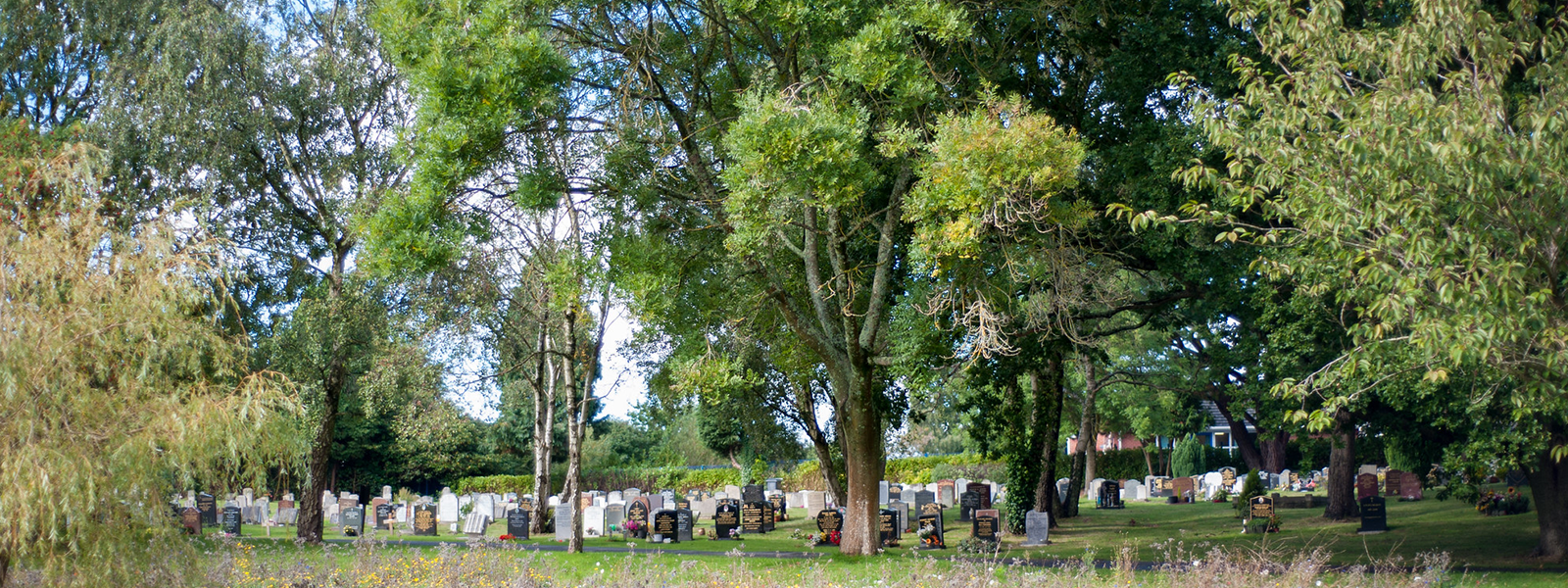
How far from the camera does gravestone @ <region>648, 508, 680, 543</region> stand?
806 inches

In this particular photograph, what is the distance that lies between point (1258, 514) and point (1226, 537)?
2245 millimetres

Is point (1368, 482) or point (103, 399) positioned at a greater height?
point (103, 399)

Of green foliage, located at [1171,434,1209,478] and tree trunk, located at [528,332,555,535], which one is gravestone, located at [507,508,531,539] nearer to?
tree trunk, located at [528,332,555,535]

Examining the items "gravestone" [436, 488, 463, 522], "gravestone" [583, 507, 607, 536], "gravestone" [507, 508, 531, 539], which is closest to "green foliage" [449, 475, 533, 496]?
"gravestone" [436, 488, 463, 522]

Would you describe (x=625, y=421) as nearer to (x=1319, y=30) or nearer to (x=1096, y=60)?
(x=1096, y=60)

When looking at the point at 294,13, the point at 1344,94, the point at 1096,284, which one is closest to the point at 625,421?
the point at 294,13

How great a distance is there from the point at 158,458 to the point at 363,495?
38.3 metres

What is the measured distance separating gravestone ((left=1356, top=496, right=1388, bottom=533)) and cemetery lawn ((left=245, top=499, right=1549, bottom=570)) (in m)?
0.22

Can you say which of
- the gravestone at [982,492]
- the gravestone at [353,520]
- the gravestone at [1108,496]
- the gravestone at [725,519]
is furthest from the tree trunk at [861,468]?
the gravestone at [1108,496]

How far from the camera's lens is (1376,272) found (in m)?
6.94

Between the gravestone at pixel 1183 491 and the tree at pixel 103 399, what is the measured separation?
2963 cm

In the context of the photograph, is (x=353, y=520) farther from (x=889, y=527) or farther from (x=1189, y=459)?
(x=1189, y=459)

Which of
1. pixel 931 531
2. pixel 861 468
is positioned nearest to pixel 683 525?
pixel 931 531

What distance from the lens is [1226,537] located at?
1945 cm
